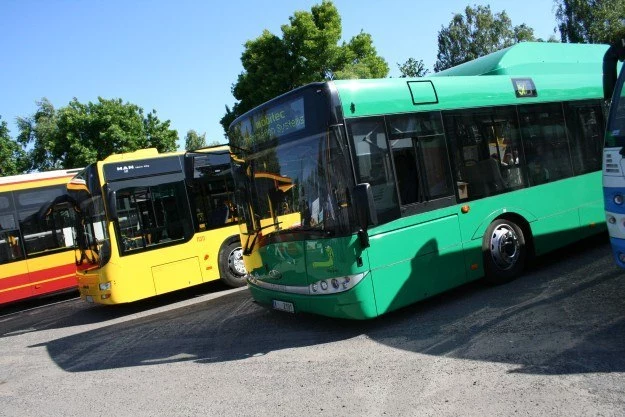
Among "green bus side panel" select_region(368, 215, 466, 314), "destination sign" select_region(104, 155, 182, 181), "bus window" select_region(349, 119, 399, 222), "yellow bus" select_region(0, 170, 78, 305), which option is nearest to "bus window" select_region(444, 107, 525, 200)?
"green bus side panel" select_region(368, 215, 466, 314)

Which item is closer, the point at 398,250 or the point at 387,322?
the point at 398,250

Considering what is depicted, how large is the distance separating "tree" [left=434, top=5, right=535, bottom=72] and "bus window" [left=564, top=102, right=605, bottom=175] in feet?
134

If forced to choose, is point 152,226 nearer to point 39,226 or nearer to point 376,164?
point 39,226

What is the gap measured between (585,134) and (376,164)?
14.5 ft

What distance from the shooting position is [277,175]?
633cm

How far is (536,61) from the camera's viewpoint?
27.6 ft

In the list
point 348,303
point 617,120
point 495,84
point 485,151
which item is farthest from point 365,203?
point 495,84

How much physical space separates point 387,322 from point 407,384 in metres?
1.98

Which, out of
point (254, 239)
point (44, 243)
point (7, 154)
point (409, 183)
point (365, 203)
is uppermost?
point (7, 154)

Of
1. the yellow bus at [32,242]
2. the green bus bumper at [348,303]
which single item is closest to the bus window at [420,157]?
the green bus bumper at [348,303]

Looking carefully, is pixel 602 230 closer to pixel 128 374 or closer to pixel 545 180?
pixel 545 180

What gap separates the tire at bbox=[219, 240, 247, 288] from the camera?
1059 cm

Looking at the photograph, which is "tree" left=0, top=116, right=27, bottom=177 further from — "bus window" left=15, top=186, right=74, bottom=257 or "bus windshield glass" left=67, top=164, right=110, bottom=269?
"bus windshield glass" left=67, top=164, right=110, bottom=269

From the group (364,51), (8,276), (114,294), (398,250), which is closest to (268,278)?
(398,250)
